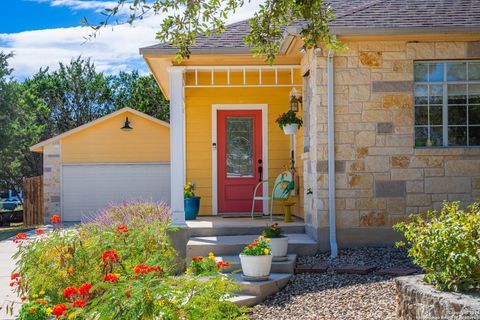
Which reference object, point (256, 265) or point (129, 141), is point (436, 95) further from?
point (129, 141)

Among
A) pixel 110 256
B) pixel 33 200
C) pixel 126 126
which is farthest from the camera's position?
pixel 33 200

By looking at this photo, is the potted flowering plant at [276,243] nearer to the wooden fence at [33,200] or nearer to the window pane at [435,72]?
the window pane at [435,72]

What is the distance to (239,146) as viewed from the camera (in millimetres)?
12719

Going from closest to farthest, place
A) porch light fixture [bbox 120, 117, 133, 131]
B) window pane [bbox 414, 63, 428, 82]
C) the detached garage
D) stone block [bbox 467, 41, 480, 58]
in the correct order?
stone block [bbox 467, 41, 480, 58]
window pane [bbox 414, 63, 428, 82]
porch light fixture [bbox 120, 117, 133, 131]
the detached garage

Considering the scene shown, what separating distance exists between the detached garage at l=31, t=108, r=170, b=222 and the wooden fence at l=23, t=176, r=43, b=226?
3.53 ft

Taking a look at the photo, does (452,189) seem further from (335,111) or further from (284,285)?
(284,285)

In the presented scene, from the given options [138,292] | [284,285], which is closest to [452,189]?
[284,285]

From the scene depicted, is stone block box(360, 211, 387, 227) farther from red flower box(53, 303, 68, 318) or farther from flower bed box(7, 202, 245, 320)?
red flower box(53, 303, 68, 318)

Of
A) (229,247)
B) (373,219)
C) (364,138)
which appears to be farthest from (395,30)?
(229,247)

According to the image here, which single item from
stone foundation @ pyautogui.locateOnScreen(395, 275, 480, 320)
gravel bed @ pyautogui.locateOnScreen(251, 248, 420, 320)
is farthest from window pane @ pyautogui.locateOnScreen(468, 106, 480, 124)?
stone foundation @ pyautogui.locateOnScreen(395, 275, 480, 320)

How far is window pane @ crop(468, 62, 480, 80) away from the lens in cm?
939

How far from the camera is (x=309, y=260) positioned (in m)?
8.70

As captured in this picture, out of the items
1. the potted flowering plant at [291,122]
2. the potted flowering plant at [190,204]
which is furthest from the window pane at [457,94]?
the potted flowering plant at [190,204]

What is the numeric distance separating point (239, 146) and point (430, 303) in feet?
27.4
